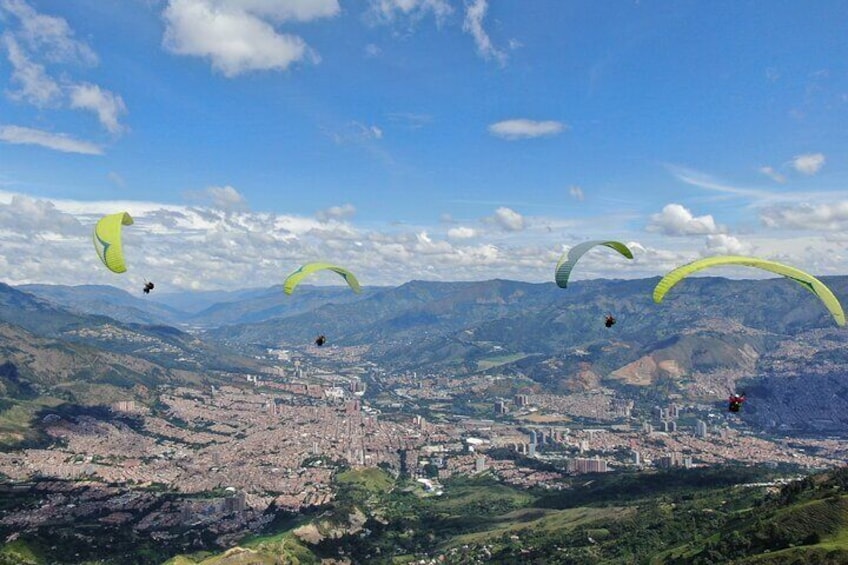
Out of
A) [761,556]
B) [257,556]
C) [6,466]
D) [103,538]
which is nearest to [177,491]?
[103,538]

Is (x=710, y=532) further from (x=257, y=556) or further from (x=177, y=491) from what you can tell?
(x=177, y=491)

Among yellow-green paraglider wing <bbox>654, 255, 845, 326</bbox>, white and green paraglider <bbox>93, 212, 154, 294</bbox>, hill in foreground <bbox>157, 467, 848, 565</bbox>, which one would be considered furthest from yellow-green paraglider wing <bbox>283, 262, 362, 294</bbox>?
hill in foreground <bbox>157, 467, 848, 565</bbox>

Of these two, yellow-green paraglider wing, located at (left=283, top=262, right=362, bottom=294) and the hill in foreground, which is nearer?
yellow-green paraglider wing, located at (left=283, top=262, right=362, bottom=294)

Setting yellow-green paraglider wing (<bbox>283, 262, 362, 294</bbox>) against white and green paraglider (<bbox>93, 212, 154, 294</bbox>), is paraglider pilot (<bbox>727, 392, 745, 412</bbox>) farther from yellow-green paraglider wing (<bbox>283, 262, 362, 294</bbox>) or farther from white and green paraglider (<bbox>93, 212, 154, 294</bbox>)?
white and green paraglider (<bbox>93, 212, 154, 294</bbox>)

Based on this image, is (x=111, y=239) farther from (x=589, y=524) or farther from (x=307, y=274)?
(x=589, y=524)

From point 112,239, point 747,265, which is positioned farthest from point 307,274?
point 747,265

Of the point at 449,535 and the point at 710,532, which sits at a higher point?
the point at 710,532
